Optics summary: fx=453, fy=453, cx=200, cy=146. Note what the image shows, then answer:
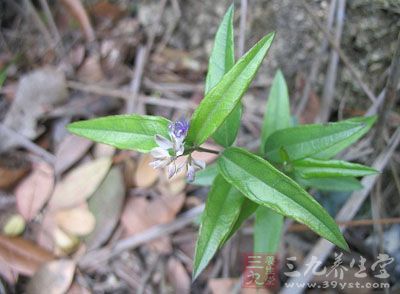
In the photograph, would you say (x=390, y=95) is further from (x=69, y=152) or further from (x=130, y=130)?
(x=69, y=152)

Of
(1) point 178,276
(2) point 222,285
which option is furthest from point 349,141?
(1) point 178,276

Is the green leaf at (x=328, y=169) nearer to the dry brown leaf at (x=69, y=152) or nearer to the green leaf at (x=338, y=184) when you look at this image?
the green leaf at (x=338, y=184)

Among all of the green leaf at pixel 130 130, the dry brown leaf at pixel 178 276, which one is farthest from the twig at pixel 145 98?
the green leaf at pixel 130 130

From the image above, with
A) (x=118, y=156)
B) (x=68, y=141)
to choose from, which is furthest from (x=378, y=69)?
(x=68, y=141)

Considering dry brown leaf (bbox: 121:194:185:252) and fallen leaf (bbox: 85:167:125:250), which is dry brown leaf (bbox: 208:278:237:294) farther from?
fallen leaf (bbox: 85:167:125:250)

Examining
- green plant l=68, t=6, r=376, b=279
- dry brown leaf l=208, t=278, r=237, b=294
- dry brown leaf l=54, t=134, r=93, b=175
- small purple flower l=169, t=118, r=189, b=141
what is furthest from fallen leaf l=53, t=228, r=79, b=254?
small purple flower l=169, t=118, r=189, b=141
